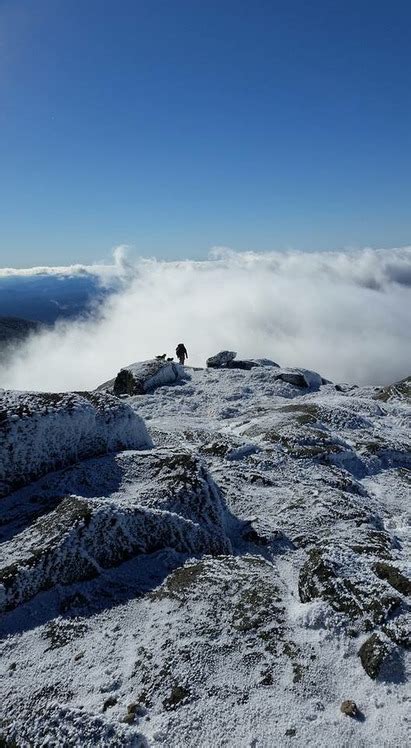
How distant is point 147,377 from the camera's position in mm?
59812

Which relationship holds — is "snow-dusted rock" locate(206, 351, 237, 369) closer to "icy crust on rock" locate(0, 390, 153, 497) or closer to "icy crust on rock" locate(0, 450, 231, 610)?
"icy crust on rock" locate(0, 390, 153, 497)

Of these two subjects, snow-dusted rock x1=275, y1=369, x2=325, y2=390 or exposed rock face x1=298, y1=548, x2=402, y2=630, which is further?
snow-dusted rock x1=275, y1=369, x2=325, y2=390

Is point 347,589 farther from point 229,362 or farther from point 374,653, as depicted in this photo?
point 229,362

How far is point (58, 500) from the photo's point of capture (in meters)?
21.3

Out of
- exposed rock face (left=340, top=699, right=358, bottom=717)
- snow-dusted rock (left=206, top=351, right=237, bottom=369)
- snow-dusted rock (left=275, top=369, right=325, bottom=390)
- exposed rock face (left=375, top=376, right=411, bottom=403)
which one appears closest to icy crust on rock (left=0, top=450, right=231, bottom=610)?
exposed rock face (left=340, top=699, right=358, bottom=717)

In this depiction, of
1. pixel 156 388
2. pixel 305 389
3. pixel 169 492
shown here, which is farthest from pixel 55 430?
pixel 305 389

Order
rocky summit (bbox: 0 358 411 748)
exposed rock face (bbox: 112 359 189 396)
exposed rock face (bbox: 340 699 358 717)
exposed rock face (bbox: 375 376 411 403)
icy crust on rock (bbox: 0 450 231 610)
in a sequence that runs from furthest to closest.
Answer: exposed rock face (bbox: 375 376 411 403) → exposed rock face (bbox: 112 359 189 396) → icy crust on rock (bbox: 0 450 231 610) → rocky summit (bbox: 0 358 411 748) → exposed rock face (bbox: 340 699 358 717)

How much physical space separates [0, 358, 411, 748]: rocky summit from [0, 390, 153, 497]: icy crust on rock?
0.10 metres

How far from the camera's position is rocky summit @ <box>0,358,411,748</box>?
11.9 m

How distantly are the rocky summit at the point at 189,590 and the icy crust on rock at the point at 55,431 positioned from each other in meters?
0.10

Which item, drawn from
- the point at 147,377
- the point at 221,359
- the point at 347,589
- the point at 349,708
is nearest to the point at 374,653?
the point at 349,708

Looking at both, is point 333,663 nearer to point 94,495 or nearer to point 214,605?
point 214,605

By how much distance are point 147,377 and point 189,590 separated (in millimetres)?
44388

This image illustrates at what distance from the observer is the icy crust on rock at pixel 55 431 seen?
76.8 feet
